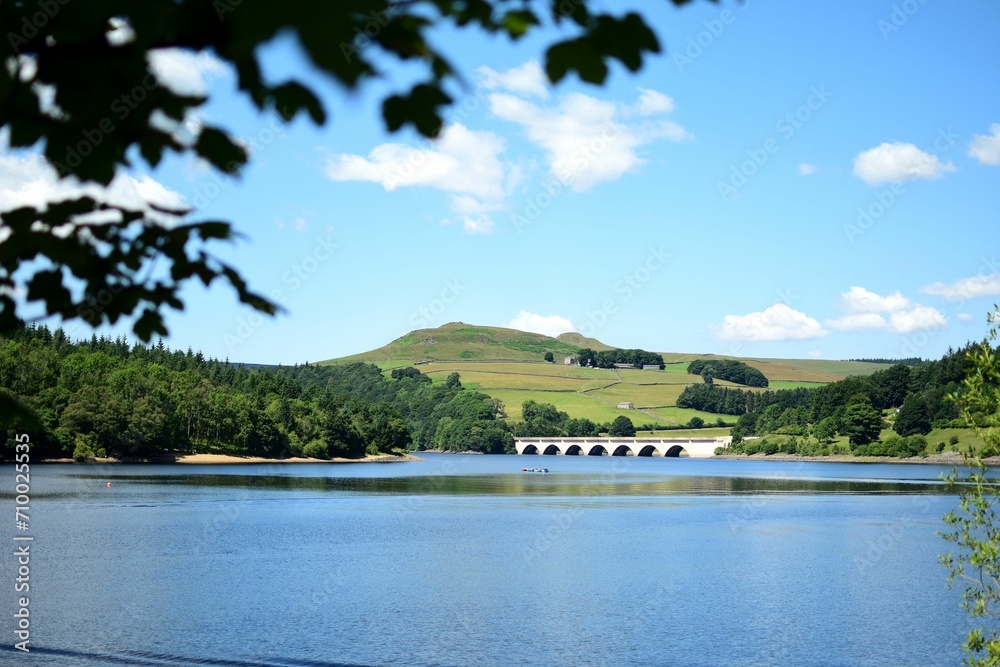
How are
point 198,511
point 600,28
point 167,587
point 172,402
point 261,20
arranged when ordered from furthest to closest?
point 172,402, point 198,511, point 167,587, point 600,28, point 261,20

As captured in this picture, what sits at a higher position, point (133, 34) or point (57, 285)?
point (133, 34)

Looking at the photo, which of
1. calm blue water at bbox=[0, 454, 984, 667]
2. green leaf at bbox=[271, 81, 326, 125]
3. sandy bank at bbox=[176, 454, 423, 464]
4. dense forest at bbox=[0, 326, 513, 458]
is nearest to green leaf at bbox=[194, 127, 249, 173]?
green leaf at bbox=[271, 81, 326, 125]

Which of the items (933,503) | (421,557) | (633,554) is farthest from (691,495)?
(421,557)

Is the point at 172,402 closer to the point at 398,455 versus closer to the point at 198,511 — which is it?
the point at 398,455

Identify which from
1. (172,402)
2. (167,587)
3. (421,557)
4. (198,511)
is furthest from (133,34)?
(172,402)

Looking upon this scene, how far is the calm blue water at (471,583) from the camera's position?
103 ft

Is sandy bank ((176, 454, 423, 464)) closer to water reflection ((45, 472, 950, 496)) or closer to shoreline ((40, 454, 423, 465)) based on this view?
shoreline ((40, 454, 423, 465))

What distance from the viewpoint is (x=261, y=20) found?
9.55 feet

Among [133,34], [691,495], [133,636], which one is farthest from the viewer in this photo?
[691,495]

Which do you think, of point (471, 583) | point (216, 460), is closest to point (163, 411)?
point (216, 460)

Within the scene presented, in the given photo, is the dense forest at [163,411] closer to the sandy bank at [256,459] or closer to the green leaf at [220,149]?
the sandy bank at [256,459]

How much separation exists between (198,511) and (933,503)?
219 feet

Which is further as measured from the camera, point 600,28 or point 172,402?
point 172,402

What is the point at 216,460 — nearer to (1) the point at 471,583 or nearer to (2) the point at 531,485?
(2) the point at 531,485
